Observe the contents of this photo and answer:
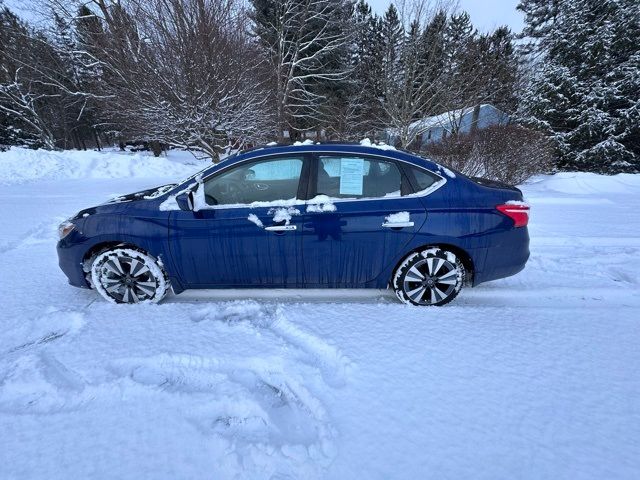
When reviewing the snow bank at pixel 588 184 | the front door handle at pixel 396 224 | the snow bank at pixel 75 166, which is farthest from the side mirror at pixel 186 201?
the snow bank at pixel 75 166

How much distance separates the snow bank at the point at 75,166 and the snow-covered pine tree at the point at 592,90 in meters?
16.8

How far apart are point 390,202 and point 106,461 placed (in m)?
2.47

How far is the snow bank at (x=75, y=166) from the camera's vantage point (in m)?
10.7

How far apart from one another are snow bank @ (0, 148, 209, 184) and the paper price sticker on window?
34.7 feet

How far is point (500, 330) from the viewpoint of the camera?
2.47 metres

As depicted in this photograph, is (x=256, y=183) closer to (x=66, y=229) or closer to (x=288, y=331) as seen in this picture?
(x=288, y=331)

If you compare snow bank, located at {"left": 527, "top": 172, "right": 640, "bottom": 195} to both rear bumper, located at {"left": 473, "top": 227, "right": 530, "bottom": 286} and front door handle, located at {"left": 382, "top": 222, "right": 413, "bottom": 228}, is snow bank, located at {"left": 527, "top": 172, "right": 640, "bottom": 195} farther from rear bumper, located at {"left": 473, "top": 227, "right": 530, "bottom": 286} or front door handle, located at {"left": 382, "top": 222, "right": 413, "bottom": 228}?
front door handle, located at {"left": 382, "top": 222, "right": 413, "bottom": 228}

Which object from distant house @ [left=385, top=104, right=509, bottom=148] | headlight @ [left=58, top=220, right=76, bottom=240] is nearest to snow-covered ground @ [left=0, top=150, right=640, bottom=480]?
headlight @ [left=58, top=220, right=76, bottom=240]

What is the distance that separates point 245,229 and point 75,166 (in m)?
12.6

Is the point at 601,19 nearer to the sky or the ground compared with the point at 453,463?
nearer to the sky

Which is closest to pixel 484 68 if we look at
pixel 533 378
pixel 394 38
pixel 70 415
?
pixel 394 38

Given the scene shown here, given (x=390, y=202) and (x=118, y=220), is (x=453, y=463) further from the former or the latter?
(x=118, y=220)

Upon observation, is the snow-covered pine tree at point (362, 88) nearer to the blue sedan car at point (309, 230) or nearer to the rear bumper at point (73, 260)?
the blue sedan car at point (309, 230)

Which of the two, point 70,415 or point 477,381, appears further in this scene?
point 477,381
